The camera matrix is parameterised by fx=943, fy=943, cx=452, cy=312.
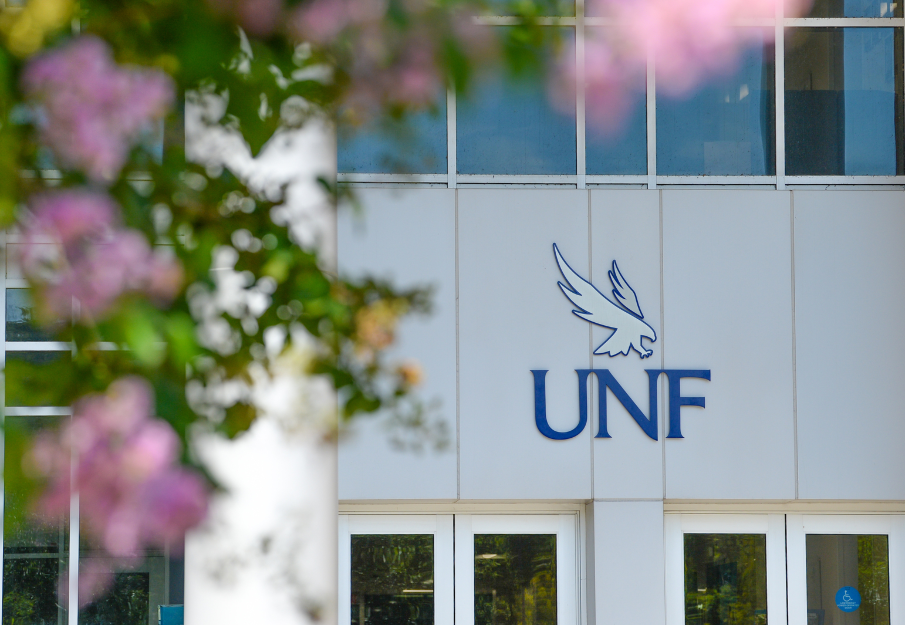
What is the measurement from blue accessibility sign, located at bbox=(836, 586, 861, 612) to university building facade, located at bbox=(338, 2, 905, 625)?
0.01 meters

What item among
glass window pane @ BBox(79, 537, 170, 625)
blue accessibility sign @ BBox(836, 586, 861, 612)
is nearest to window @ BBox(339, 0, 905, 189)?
blue accessibility sign @ BBox(836, 586, 861, 612)

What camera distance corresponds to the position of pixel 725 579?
675cm

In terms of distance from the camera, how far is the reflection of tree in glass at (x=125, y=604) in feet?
21.2

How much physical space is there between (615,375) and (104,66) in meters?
6.06

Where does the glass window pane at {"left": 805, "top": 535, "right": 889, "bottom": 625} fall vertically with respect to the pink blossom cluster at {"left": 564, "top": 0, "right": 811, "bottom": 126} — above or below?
below

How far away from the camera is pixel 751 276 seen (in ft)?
21.8

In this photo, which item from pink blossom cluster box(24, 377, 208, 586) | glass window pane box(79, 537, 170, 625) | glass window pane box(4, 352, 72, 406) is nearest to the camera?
pink blossom cluster box(24, 377, 208, 586)

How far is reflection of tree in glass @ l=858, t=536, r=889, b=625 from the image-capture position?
22.1 feet

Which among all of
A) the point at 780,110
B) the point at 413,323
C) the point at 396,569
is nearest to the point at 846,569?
the point at 396,569

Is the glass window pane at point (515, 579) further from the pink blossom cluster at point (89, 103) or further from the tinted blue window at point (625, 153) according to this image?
the pink blossom cluster at point (89, 103)

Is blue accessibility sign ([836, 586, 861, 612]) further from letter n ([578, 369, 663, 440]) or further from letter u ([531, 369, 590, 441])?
letter u ([531, 369, 590, 441])

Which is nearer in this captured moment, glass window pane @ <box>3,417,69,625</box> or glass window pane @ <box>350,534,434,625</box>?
glass window pane @ <box>3,417,69,625</box>

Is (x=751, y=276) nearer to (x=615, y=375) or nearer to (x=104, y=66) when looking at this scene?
(x=615, y=375)

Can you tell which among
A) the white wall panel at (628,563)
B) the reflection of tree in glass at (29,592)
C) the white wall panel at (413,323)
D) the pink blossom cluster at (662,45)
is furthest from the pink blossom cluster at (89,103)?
the reflection of tree in glass at (29,592)
